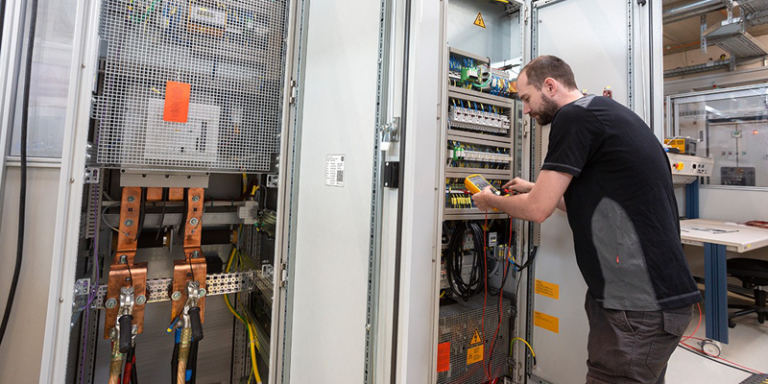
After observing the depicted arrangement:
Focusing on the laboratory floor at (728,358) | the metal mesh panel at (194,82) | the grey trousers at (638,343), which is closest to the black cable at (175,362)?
the metal mesh panel at (194,82)

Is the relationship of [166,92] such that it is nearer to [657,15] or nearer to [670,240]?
[670,240]

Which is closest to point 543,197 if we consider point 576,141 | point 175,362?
point 576,141

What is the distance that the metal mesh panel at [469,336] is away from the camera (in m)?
1.83

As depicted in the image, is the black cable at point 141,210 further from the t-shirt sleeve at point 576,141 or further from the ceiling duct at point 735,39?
the ceiling duct at point 735,39

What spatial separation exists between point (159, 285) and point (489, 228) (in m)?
1.76

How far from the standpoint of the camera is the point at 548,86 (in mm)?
1395

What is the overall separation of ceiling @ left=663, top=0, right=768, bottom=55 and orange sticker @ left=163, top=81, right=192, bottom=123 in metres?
5.11

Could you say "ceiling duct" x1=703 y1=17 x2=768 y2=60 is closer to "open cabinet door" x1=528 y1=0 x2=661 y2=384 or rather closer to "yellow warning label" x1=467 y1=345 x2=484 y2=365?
"open cabinet door" x1=528 y1=0 x2=661 y2=384

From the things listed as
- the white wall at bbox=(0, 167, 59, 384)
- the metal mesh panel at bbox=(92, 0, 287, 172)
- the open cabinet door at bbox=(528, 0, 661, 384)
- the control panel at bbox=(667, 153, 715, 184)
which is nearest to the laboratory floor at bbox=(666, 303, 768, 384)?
the open cabinet door at bbox=(528, 0, 661, 384)

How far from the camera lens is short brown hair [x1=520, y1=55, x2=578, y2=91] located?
138 centimetres

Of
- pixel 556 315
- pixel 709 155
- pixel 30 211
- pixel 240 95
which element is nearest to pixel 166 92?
pixel 240 95

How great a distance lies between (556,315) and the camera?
6.38 feet

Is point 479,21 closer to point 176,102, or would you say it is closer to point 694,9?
point 176,102

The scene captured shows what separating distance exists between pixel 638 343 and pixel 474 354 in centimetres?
99
